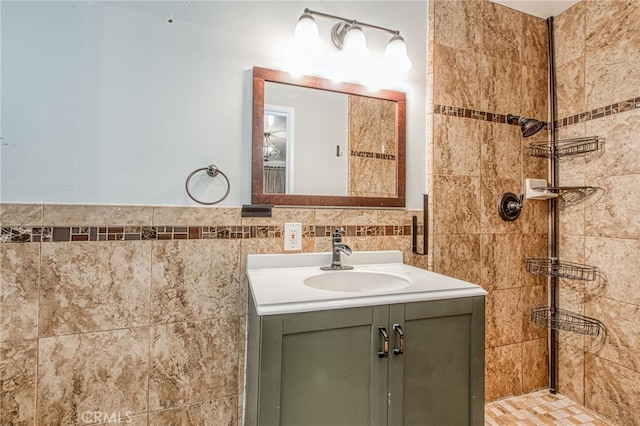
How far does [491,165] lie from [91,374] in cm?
219

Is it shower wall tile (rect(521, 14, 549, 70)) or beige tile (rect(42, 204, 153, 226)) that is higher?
shower wall tile (rect(521, 14, 549, 70))

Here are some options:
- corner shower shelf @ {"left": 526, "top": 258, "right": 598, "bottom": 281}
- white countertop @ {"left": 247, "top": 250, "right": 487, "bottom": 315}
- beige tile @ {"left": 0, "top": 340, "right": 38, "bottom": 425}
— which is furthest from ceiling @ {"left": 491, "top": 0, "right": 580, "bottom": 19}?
beige tile @ {"left": 0, "top": 340, "right": 38, "bottom": 425}

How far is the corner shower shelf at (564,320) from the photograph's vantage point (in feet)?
5.65

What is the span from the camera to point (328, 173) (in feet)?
4.94

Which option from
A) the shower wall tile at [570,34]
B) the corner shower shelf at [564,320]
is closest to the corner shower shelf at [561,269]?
the corner shower shelf at [564,320]

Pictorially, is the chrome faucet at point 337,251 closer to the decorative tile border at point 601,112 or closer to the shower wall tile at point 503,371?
the shower wall tile at point 503,371

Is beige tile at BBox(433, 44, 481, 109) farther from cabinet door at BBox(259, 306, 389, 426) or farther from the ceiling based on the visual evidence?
cabinet door at BBox(259, 306, 389, 426)

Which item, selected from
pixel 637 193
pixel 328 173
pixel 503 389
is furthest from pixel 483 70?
pixel 503 389

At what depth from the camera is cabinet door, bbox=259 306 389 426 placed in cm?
87

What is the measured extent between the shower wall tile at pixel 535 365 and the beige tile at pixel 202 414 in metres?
1.70

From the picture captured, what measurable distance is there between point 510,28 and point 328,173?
1.51m

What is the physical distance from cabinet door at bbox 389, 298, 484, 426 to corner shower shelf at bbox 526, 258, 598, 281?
1056mm

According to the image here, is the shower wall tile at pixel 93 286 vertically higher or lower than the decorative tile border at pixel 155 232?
lower

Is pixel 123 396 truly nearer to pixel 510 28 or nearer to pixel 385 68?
pixel 385 68
